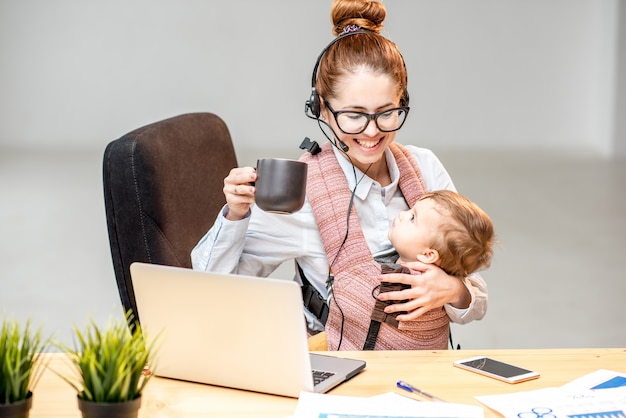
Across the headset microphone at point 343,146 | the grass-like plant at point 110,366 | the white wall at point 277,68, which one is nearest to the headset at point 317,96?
the headset microphone at point 343,146

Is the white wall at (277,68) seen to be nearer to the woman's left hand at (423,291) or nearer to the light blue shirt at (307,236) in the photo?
the light blue shirt at (307,236)

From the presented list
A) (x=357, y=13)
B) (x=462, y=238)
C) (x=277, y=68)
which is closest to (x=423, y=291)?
(x=462, y=238)

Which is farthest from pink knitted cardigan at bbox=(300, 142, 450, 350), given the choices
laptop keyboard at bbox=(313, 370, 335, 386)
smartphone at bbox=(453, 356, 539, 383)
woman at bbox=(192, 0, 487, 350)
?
laptop keyboard at bbox=(313, 370, 335, 386)

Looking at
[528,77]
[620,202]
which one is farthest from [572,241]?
[528,77]

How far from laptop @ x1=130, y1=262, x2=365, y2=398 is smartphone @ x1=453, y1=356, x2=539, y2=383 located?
248mm

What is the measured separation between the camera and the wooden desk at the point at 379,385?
1509 millimetres

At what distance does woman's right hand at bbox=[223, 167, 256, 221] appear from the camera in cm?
196

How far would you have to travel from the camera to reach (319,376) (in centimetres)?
163

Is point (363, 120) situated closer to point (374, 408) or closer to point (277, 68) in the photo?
point (374, 408)

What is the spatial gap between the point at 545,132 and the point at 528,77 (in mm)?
731

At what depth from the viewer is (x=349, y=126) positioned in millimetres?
2213

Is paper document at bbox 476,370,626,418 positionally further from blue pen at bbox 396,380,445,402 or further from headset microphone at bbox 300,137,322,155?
headset microphone at bbox 300,137,322,155

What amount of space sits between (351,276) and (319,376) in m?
0.59

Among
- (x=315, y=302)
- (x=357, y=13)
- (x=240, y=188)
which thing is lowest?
(x=315, y=302)
